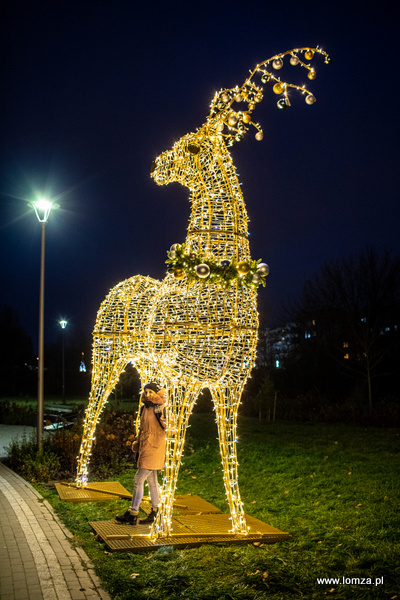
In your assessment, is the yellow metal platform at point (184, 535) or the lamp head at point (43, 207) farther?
the lamp head at point (43, 207)

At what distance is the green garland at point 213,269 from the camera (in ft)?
18.0

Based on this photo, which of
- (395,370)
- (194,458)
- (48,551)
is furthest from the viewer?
(395,370)

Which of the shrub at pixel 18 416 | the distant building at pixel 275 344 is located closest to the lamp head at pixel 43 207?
the shrub at pixel 18 416

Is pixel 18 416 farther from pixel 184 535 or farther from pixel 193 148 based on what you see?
pixel 193 148

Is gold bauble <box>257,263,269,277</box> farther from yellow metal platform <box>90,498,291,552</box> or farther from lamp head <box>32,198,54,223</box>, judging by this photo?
lamp head <box>32,198,54,223</box>

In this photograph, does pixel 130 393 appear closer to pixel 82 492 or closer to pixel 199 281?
pixel 82 492

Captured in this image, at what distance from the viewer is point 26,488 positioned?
27.4ft

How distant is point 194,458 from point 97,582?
6.29m

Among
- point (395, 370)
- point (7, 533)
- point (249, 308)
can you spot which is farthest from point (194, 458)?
point (395, 370)

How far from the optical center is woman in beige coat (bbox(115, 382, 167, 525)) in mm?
6141

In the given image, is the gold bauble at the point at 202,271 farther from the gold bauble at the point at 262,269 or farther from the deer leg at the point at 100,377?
the deer leg at the point at 100,377

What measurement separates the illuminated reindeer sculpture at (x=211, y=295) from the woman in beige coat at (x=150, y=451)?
1.48 ft

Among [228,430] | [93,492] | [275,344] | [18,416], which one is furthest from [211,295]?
[275,344]

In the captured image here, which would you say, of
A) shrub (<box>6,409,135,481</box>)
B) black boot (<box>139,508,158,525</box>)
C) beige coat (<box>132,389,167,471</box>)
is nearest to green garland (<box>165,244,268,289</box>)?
beige coat (<box>132,389,167,471</box>)
